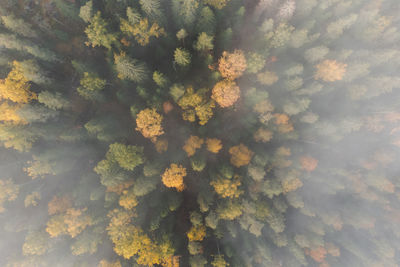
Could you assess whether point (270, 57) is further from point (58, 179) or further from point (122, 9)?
point (58, 179)

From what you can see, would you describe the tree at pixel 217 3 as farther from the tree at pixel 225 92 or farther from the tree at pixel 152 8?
the tree at pixel 225 92

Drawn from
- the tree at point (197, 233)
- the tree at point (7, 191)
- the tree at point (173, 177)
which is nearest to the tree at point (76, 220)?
the tree at point (7, 191)

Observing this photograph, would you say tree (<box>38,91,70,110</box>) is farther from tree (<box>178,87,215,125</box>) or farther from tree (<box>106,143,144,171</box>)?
tree (<box>178,87,215,125</box>)

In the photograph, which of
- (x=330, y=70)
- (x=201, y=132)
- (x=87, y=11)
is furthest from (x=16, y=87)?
(x=330, y=70)

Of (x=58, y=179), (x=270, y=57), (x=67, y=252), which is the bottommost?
(x=67, y=252)

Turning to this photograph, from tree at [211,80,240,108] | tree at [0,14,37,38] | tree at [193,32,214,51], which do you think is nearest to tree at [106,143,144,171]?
tree at [211,80,240,108]

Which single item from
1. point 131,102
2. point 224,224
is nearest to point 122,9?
point 131,102
